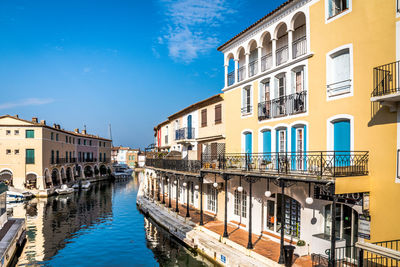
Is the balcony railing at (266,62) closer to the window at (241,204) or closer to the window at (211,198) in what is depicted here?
the window at (241,204)

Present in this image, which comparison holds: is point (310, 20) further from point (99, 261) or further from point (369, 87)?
point (99, 261)

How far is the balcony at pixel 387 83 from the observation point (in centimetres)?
1048

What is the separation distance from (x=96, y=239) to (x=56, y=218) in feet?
31.7

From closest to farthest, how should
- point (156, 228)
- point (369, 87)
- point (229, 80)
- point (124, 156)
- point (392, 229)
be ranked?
point (392, 229)
point (369, 87)
point (229, 80)
point (156, 228)
point (124, 156)

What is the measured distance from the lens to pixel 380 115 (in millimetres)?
11367

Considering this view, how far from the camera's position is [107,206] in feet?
122

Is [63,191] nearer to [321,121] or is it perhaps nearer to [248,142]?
[248,142]

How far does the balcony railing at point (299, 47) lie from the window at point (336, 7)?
199cm

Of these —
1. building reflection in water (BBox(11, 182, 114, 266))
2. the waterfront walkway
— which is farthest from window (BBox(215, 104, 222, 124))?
building reflection in water (BBox(11, 182, 114, 266))

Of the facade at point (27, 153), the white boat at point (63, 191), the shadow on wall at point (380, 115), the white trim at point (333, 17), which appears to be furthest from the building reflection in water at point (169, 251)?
the facade at point (27, 153)

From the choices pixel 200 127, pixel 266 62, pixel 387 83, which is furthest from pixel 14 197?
pixel 387 83

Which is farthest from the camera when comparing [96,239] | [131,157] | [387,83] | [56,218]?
[131,157]

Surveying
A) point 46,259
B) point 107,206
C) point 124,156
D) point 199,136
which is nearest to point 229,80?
point 199,136

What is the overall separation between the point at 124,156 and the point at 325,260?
368ft
